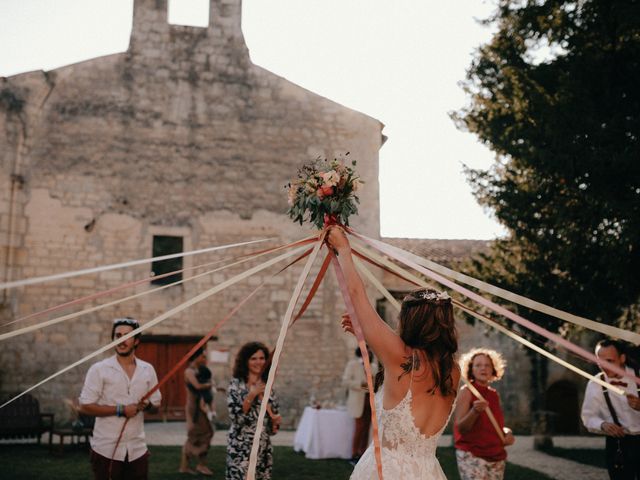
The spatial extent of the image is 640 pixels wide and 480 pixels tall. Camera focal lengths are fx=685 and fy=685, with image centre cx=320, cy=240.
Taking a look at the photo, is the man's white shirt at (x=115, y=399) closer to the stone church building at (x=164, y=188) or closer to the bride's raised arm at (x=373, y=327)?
the bride's raised arm at (x=373, y=327)

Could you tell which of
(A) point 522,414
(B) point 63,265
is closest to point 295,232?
(B) point 63,265

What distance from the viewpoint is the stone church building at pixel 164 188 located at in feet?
51.4

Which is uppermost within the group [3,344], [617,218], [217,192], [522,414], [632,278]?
[217,192]

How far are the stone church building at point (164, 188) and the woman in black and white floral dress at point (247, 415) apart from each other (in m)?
10.3

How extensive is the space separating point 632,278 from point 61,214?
12.2 m

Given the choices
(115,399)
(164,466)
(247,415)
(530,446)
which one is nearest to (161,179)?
(164,466)

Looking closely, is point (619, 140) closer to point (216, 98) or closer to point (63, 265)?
point (216, 98)

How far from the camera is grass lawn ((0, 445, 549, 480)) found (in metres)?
9.41

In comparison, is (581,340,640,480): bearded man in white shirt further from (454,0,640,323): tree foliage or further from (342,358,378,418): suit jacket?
(342,358,378,418): suit jacket

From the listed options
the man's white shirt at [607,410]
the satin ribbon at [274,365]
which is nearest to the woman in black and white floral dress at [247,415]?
the satin ribbon at [274,365]

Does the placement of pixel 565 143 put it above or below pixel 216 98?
below

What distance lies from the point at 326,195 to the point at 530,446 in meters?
12.5

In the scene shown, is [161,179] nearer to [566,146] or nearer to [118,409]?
[566,146]

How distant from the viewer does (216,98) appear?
1698cm
